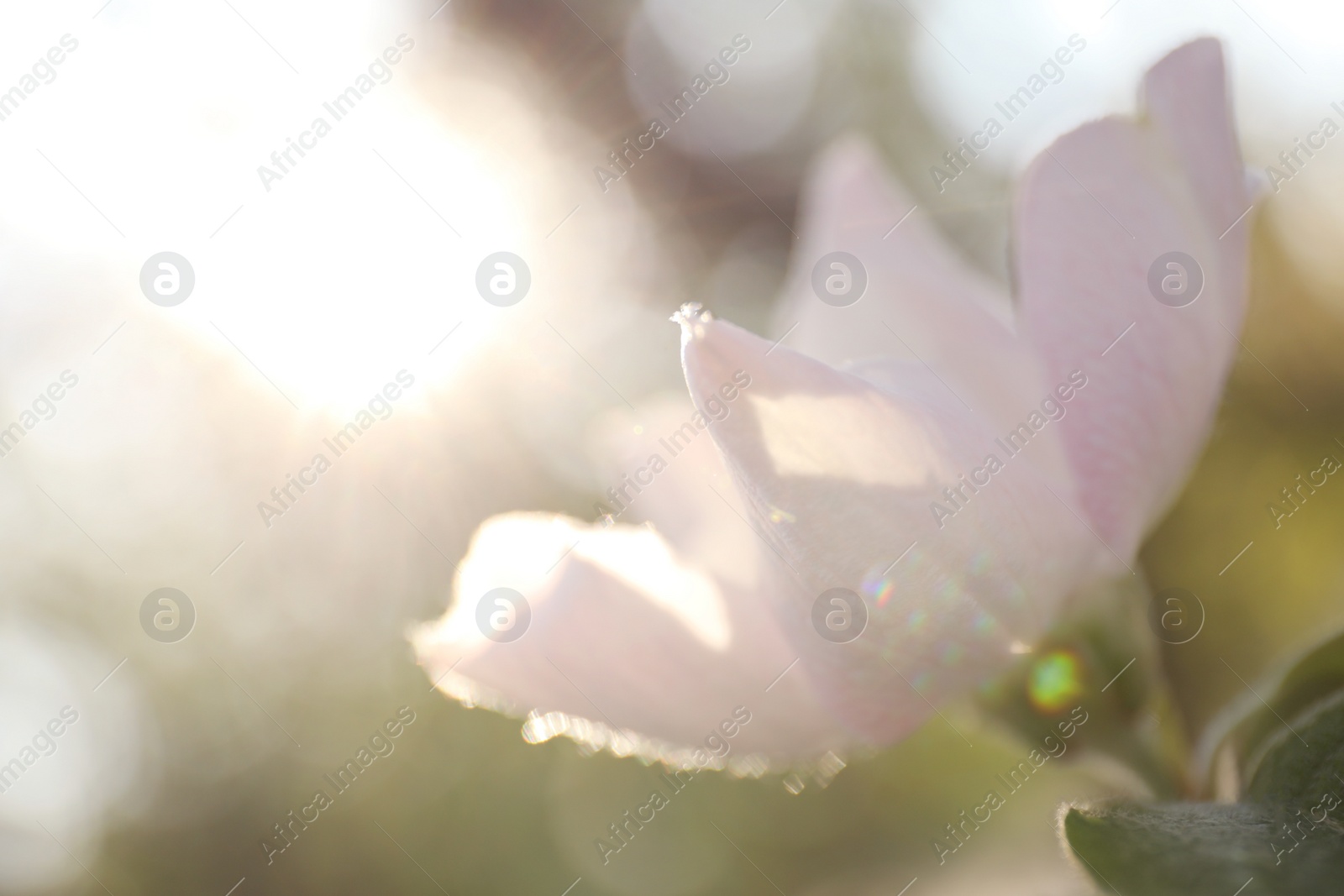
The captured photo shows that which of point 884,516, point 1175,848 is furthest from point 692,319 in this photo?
point 1175,848

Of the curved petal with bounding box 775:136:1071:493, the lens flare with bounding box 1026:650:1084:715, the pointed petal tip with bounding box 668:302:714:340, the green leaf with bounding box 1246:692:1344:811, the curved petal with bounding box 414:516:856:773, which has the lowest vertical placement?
the curved petal with bounding box 414:516:856:773

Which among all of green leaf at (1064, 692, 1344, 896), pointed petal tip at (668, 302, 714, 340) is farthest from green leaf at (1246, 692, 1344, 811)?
pointed petal tip at (668, 302, 714, 340)

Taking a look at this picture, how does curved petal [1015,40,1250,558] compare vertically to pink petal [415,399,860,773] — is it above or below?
above

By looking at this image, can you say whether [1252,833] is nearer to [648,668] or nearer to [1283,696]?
[1283,696]

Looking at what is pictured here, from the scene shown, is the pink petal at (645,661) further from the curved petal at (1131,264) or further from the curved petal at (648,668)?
the curved petal at (1131,264)

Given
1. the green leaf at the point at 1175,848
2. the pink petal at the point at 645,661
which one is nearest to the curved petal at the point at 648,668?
the pink petal at the point at 645,661

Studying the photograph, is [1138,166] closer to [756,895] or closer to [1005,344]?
[1005,344]

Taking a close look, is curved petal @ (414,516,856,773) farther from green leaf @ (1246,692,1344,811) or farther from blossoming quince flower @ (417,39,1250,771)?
green leaf @ (1246,692,1344,811)
